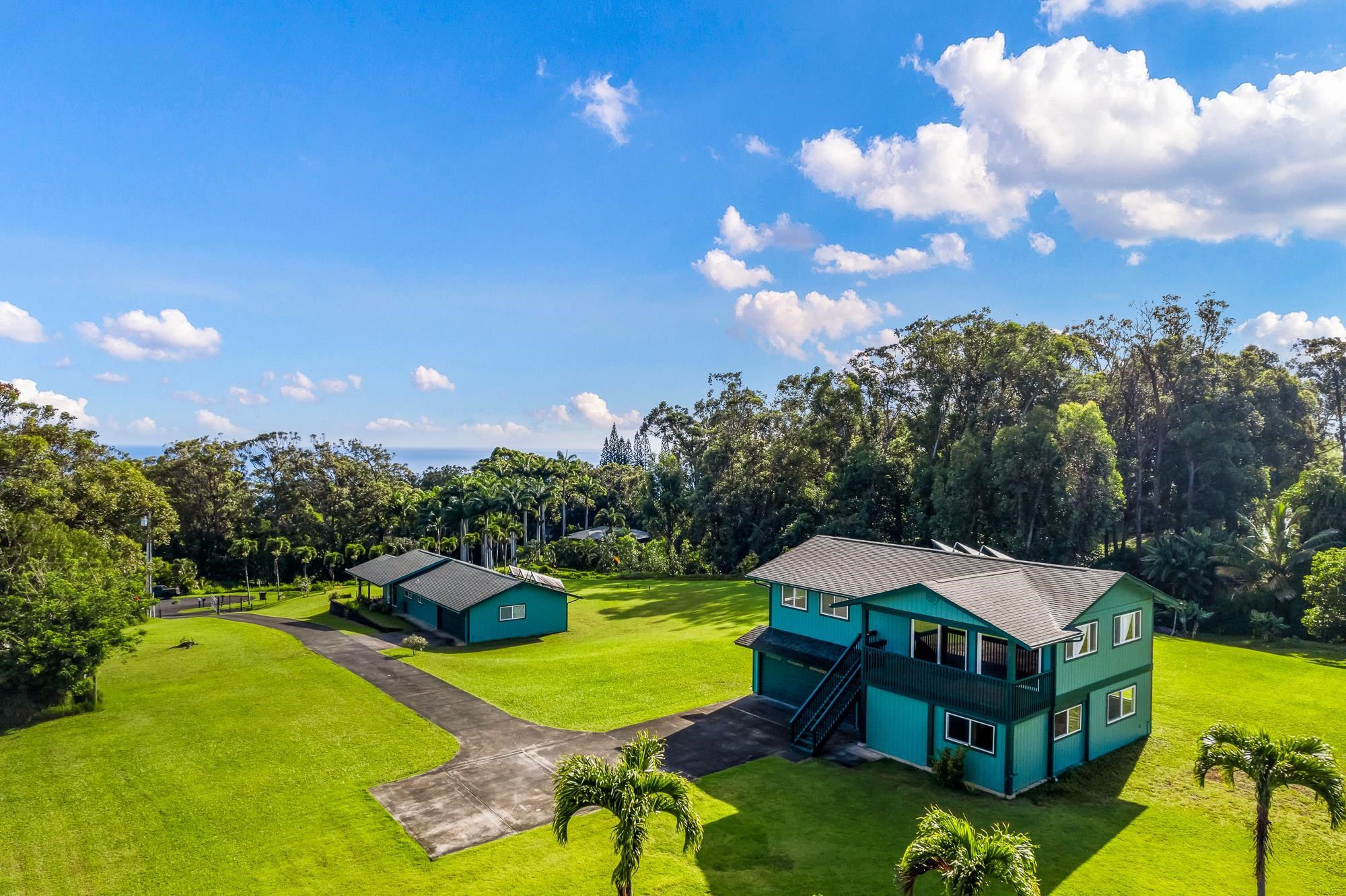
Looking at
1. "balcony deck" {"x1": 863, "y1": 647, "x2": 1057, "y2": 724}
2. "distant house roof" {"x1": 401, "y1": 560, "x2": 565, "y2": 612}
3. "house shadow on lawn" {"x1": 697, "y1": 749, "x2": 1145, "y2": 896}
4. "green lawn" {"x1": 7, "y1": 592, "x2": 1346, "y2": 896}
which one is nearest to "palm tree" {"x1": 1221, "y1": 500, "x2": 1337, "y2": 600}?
"green lawn" {"x1": 7, "y1": 592, "x2": 1346, "y2": 896}

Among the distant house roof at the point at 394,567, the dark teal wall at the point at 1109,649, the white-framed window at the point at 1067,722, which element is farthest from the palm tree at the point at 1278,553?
the distant house roof at the point at 394,567

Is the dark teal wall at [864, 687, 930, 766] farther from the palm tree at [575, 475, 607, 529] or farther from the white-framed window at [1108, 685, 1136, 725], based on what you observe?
the palm tree at [575, 475, 607, 529]

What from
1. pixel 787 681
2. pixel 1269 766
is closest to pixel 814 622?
pixel 787 681

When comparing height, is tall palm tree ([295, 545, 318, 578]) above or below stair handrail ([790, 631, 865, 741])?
below

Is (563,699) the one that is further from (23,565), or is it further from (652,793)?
(23,565)

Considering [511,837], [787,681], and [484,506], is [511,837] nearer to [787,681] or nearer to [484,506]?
[787,681]
